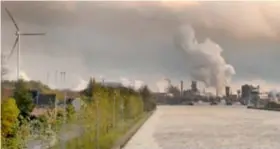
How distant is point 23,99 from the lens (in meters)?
5.93

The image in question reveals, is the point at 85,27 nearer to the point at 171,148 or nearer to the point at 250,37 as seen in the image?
the point at 250,37

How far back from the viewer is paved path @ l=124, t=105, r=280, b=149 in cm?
585

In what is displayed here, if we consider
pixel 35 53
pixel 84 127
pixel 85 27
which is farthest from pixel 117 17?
pixel 84 127

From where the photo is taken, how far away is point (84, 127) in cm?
588

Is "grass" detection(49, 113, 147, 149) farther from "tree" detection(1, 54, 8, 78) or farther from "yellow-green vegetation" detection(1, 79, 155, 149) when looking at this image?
"tree" detection(1, 54, 8, 78)

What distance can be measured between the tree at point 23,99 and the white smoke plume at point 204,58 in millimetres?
1392

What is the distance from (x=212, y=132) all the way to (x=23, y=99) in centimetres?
196

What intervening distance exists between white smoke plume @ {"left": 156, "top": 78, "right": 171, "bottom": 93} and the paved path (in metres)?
0.46

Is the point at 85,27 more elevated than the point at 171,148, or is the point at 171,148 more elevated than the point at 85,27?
the point at 85,27

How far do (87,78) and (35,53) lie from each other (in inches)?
30.9

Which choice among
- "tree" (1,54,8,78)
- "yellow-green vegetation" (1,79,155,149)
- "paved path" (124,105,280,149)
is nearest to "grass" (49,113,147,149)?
"yellow-green vegetation" (1,79,155,149)

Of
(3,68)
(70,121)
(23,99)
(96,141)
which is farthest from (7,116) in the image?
(96,141)

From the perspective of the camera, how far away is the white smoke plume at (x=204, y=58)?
480cm

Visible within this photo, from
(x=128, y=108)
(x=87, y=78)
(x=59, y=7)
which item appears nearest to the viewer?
(x=59, y=7)
